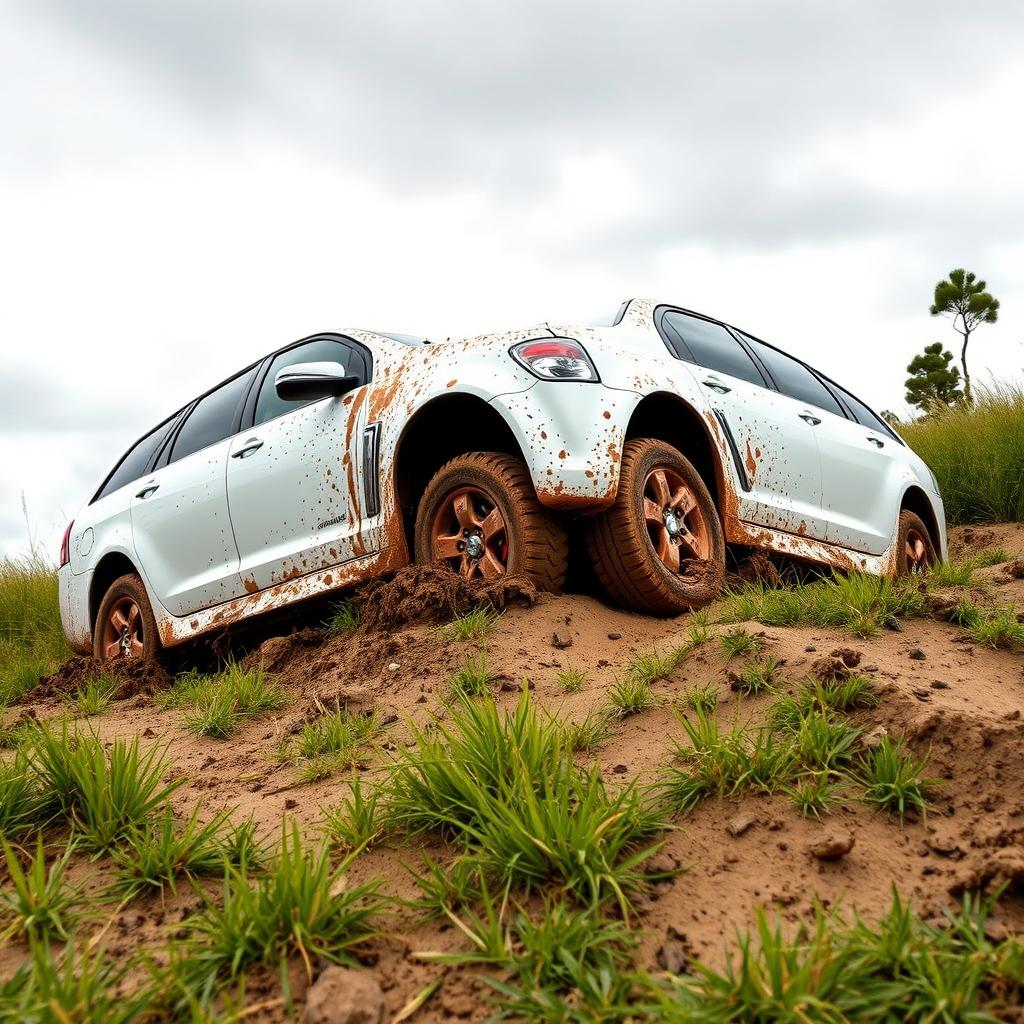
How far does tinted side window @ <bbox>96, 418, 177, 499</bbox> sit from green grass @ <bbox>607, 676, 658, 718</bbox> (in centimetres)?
432

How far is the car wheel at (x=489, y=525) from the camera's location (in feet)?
12.9

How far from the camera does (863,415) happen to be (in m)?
6.31

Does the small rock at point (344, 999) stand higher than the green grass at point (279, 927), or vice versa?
the green grass at point (279, 927)

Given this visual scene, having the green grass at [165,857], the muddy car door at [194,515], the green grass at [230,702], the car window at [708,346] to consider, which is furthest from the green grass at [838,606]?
the muddy car door at [194,515]

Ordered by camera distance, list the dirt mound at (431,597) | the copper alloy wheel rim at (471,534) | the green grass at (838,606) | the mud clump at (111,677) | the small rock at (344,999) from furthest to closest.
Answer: the mud clump at (111,677) < the copper alloy wheel rim at (471,534) < the dirt mound at (431,597) < the green grass at (838,606) < the small rock at (344,999)

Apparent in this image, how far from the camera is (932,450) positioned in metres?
9.43

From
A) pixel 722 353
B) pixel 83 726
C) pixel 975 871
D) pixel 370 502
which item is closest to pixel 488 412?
pixel 370 502

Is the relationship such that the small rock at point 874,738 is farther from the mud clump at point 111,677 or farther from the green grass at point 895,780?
the mud clump at point 111,677

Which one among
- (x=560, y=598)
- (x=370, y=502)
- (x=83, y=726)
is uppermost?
(x=370, y=502)

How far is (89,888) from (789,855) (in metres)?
1.53

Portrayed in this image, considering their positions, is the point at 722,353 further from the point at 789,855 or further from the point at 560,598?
the point at 789,855

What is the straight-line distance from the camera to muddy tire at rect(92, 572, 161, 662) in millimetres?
5734

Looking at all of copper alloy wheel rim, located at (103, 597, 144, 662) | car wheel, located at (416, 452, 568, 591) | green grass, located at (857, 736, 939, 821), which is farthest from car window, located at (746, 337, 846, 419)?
copper alloy wheel rim, located at (103, 597, 144, 662)

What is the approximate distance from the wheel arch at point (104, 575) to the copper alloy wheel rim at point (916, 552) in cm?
→ 467
